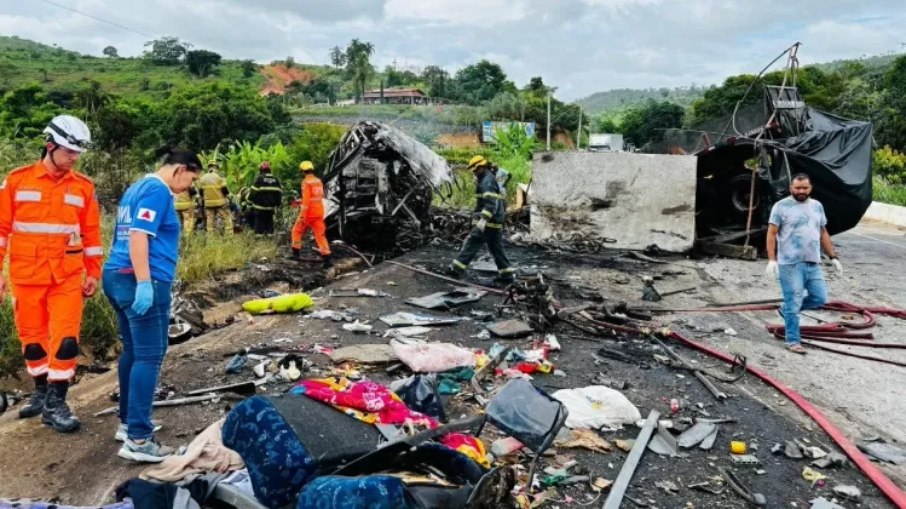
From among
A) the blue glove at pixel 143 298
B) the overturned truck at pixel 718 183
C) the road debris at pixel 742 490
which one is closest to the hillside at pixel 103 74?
the overturned truck at pixel 718 183

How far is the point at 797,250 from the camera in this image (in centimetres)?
570

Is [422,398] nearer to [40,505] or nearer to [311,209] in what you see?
[40,505]

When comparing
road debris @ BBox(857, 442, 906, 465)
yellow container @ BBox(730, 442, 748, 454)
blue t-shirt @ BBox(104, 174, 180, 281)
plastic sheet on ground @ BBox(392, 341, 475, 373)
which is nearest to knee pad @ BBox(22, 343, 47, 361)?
blue t-shirt @ BBox(104, 174, 180, 281)

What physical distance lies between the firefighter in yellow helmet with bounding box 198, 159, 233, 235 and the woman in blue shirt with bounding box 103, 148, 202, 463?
7.50 meters

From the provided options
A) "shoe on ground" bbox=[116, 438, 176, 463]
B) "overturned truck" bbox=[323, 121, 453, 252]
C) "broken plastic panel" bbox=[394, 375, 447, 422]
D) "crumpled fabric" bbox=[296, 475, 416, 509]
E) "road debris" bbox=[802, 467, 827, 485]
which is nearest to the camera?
"crumpled fabric" bbox=[296, 475, 416, 509]

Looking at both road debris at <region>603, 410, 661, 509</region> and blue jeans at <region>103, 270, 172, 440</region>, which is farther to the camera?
blue jeans at <region>103, 270, 172, 440</region>

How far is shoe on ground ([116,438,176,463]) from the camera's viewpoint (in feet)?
10.7

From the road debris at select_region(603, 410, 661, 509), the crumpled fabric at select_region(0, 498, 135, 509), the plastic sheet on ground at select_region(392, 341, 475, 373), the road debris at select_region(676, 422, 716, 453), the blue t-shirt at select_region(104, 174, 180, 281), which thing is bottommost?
the road debris at select_region(676, 422, 716, 453)

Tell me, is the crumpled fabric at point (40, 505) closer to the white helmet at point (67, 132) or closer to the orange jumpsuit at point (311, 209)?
the white helmet at point (67, 132)

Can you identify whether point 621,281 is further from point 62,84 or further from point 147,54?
point 147,54

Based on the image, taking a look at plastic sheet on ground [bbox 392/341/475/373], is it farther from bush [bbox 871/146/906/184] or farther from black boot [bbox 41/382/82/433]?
bush [bbox 871/146/906/184]

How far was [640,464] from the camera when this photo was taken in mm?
3494

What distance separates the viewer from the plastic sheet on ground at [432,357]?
4.75 m

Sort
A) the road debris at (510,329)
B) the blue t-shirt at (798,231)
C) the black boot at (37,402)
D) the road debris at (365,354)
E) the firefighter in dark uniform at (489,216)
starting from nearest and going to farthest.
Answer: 1. the black boot at (37,402)
2. the road debris at (365,354)
3. the blue t-shirt at (798,231)
4. the road debris at (510,329)
5. the firefighter in dark uniform at (489,216)
